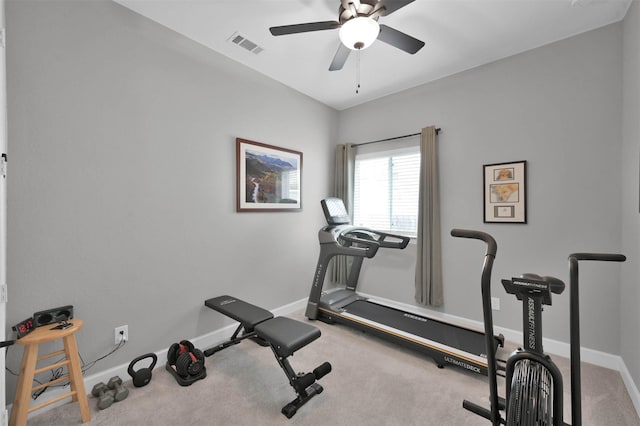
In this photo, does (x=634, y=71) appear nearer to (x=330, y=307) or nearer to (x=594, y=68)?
(x=594, y=68)

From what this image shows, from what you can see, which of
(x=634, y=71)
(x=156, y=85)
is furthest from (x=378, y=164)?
(x=156, y=85)

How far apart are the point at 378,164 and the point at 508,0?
214 centimetres

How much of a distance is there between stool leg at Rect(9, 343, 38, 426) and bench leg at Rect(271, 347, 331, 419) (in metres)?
1.42

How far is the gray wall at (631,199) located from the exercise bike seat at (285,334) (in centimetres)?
224

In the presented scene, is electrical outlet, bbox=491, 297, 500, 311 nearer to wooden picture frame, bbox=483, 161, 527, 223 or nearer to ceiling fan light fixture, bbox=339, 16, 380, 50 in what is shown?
wooden picture frame, bbox=483, 161, 527, 223

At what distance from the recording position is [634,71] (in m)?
2.04

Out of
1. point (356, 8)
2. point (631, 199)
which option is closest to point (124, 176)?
point (356, 8)

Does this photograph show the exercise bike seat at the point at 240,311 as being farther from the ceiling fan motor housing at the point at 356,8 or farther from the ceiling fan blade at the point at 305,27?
the ceiling fan motor housing at the point at 356,8

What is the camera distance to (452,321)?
3.18 meters

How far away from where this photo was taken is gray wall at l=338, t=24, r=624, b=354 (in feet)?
7.79

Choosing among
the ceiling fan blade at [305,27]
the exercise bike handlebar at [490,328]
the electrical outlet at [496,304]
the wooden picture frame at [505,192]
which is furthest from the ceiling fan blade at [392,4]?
the electrical outlet at [496,304]

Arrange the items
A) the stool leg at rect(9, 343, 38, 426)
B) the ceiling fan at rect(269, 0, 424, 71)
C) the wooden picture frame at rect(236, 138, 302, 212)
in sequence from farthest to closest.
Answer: the wooden picture frame at rect(236, 138, 302, 212) < the ceiling fan at rect(269, 0, 424, 71) < the stool leg at rect(9, 343, 38, 426)

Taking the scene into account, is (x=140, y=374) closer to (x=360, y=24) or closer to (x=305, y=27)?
(x=305, y=27)

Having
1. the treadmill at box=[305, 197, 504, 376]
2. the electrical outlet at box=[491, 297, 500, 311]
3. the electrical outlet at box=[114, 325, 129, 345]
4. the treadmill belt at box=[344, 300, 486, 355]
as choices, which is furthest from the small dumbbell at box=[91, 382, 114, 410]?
the electrical outlet at box=[491, 297, 500, 311]
